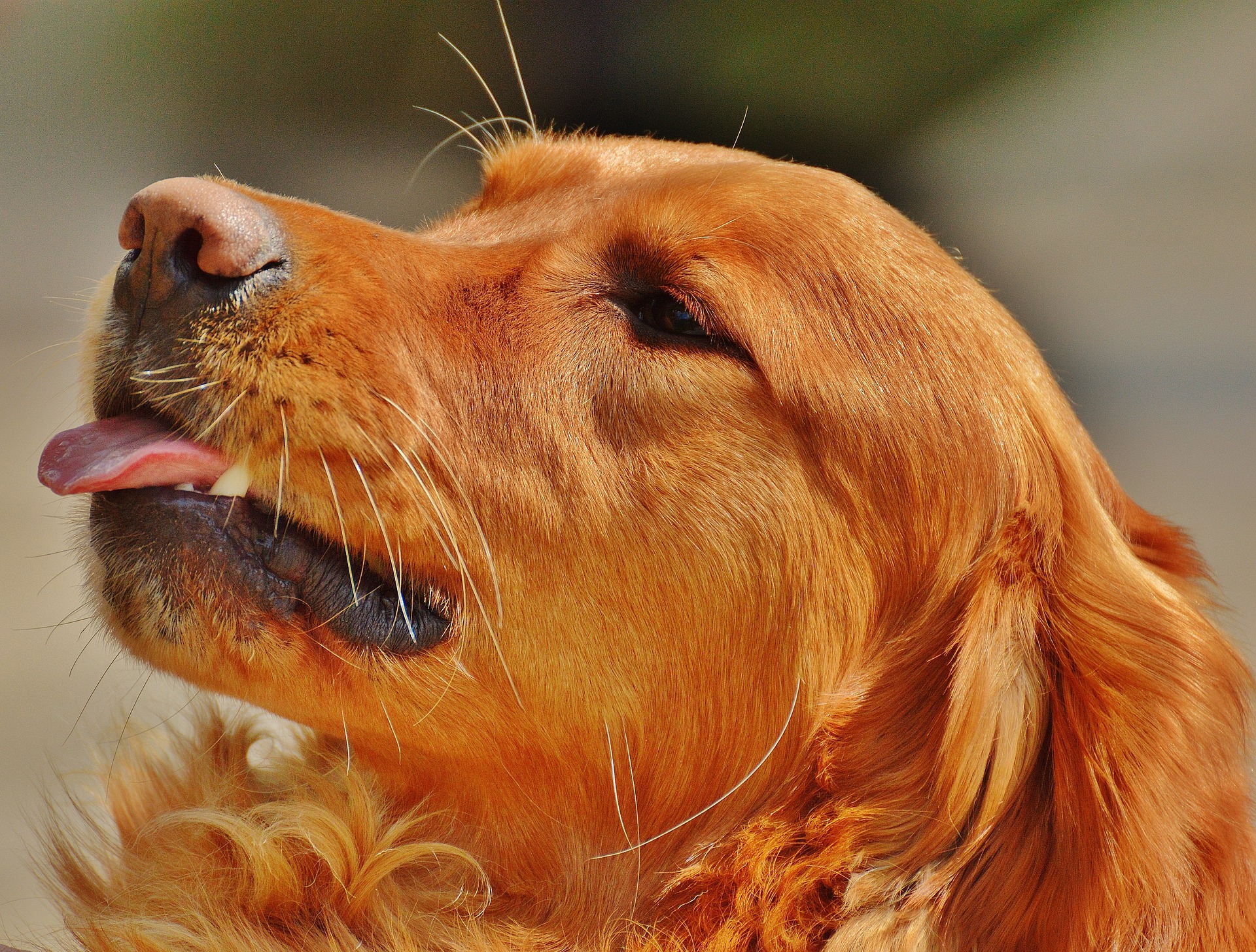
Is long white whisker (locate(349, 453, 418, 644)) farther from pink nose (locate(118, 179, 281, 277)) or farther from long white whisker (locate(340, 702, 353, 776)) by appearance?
pink nose (locate(118, 179, 281, 277))

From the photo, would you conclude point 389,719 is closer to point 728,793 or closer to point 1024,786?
point 728,793

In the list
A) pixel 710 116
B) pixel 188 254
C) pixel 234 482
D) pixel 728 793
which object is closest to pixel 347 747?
pixel 234 482

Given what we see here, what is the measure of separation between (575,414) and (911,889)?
0.83 m

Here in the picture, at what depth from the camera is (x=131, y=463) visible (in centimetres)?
139

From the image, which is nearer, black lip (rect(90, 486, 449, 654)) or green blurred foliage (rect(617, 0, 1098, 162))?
black lip (rect(90, 486, 449, 654))

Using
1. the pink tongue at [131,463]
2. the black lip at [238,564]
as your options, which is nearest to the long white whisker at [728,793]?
the black lip at [238,564]

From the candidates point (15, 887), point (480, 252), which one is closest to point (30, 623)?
point (15, 887)

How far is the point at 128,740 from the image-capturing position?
6.38 feet

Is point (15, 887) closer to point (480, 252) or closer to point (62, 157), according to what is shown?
point (480, 252)

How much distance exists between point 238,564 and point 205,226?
17.8 inches

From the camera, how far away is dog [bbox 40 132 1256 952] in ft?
4.58

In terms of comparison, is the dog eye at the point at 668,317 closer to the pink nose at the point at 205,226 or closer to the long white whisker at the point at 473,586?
the long white whisker at the point at 473,586

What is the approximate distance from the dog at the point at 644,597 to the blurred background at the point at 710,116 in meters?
2.94

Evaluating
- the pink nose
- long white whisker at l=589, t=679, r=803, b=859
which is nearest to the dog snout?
the pink nose
